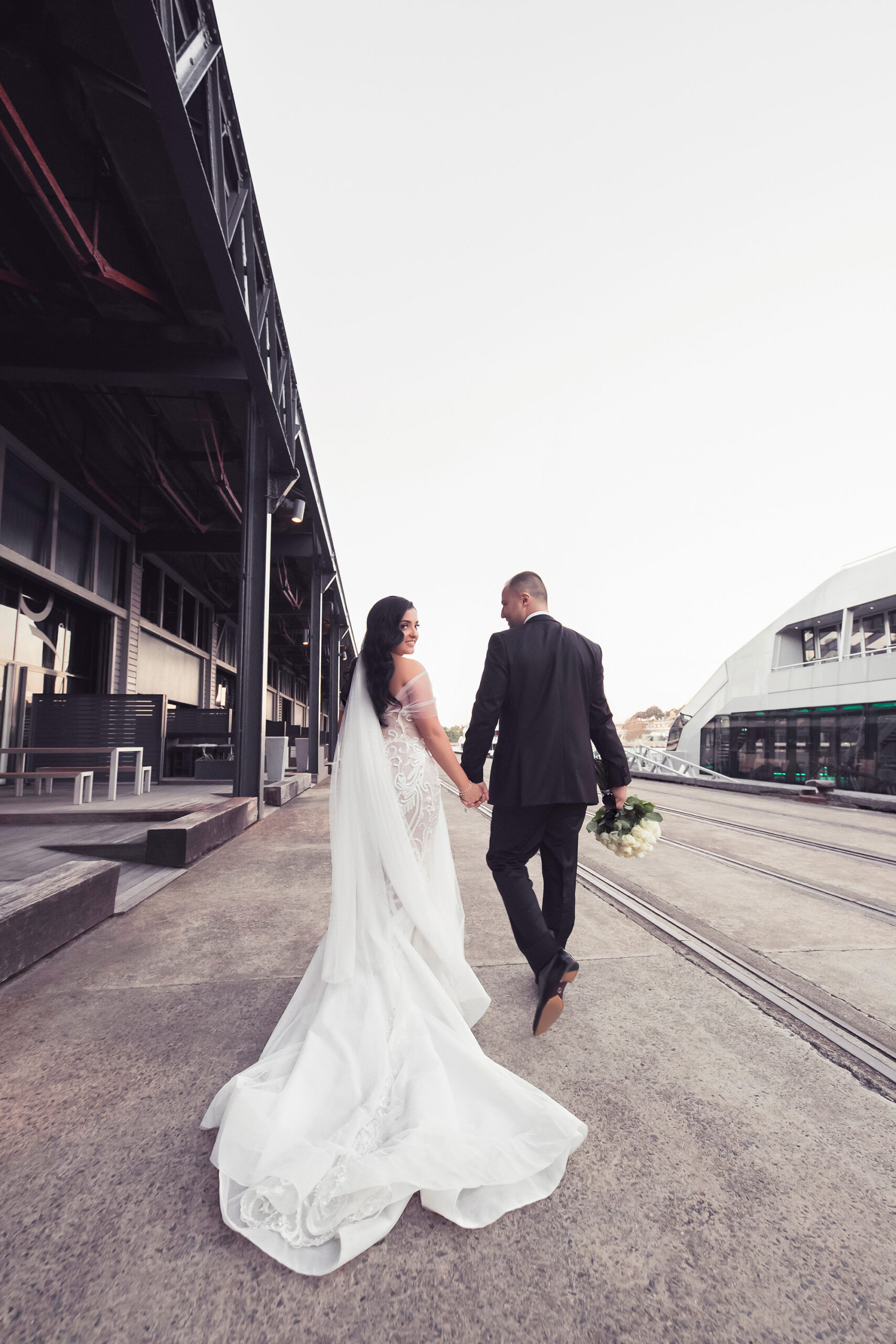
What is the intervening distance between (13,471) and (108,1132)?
10434 mm

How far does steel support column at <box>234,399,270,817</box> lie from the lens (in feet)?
28.0

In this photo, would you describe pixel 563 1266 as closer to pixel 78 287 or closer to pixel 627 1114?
pixel 627 1114

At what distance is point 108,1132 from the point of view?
6.26 feet

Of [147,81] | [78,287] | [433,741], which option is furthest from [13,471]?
[433,741]

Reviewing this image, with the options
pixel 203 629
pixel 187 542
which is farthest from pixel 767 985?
pixel 203 629

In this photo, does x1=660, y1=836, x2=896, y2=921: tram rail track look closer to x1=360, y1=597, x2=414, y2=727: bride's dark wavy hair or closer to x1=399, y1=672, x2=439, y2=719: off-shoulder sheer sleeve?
x1=399, y1=672, x2=439, y2=719: off-shoulder sheer sleeve

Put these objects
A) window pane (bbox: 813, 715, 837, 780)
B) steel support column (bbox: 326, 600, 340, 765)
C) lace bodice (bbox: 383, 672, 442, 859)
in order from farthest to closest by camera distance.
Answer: steel support column (bbox: 326, 600, 340, 765)
window pane (bbox: 813, 715, 837, 780)
lace bodice (bbox: 383, 672, 442, 859)

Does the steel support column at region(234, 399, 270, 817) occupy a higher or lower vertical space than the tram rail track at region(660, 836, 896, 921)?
higher

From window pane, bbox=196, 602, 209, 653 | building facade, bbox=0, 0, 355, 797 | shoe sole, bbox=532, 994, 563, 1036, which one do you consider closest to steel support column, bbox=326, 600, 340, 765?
window pane, bbox=196, 602, 209, 653

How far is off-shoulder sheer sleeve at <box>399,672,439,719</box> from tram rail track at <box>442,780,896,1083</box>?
2.05 meters

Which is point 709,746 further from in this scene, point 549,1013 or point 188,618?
point 549,1013

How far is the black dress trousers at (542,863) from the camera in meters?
2.85

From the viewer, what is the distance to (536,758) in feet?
9.66

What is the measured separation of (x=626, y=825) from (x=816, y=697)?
19.5 m
